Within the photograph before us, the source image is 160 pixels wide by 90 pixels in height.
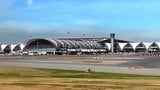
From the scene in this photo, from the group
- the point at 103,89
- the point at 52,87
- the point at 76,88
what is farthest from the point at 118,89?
the point at 52,87

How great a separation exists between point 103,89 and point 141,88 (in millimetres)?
2760

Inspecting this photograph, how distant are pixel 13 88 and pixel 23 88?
687 mm

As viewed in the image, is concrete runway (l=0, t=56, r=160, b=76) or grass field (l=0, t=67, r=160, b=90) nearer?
grass field (l=0, t=67, r=160, b=90)

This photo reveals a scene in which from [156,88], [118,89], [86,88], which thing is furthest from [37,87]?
[156,88]

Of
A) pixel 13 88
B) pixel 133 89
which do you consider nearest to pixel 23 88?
pixel 13 88

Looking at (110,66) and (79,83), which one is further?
(110,66)

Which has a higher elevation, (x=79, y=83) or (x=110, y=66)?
(x=110, y=66)

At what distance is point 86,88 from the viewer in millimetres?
30375

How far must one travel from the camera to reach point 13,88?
30.4 m

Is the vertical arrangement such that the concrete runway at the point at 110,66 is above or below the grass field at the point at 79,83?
above

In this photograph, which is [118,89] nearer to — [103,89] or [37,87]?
[103,89]

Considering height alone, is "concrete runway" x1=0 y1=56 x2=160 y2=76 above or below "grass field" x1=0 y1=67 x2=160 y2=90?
above

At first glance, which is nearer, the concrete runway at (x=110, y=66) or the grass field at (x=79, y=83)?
the grass field at (x=79, y=83)

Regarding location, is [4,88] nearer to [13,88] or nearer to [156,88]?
[13,88]
